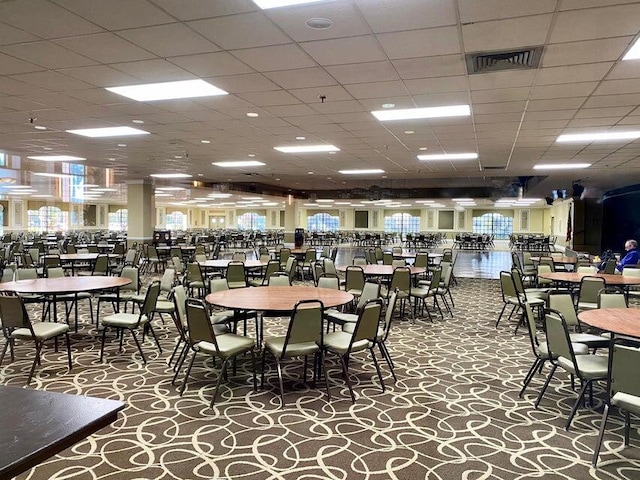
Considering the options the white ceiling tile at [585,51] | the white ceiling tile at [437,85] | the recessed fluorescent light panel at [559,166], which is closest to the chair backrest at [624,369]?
the white ceiling tile at [585,51]

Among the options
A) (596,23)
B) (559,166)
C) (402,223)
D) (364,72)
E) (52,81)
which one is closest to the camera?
(596,23)

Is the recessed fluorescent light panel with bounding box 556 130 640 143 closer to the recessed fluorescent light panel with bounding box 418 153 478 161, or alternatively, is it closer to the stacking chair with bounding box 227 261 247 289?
the recessed fluorescent light panel with bounding box 418 153 478 161

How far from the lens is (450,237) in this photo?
116 feet

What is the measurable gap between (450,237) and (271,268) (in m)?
28.6

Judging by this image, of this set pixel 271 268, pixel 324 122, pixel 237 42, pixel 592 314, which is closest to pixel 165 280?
pixel 271 268

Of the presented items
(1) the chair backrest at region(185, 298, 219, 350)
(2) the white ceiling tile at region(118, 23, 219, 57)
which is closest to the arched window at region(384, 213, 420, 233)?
(1) the chair backrest at region(185, 298, 219, 350)

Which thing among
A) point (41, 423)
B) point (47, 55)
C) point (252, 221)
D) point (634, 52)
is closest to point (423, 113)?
point (634, 52)

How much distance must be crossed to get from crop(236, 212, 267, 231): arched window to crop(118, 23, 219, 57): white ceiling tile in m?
38.7

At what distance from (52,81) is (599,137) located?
305 inches

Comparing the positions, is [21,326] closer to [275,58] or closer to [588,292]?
[275,58]

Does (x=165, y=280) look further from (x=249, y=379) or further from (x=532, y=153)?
(x=532, y=153)

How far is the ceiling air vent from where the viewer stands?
3.92m

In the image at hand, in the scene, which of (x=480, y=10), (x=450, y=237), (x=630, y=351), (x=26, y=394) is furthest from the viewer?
(x=450, y=237)

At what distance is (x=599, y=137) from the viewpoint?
761cm
